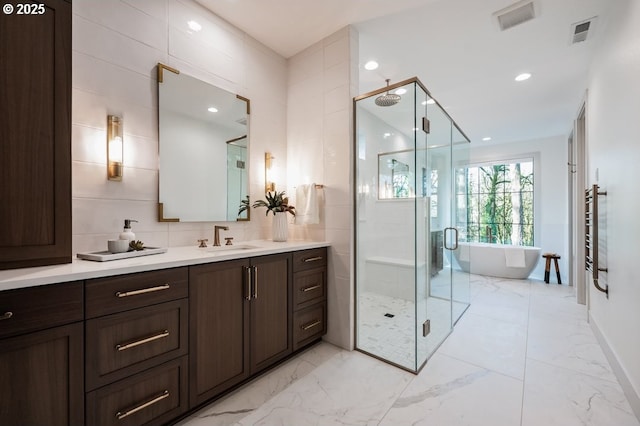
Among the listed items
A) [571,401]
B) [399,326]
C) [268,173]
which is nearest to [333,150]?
[268,173]

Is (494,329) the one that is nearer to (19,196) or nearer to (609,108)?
(609,108)

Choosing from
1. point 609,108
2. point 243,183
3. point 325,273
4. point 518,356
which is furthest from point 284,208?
point 609,108

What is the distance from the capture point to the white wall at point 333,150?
2.29 metres

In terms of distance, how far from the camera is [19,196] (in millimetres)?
1174

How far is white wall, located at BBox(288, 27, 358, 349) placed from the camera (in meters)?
2.29

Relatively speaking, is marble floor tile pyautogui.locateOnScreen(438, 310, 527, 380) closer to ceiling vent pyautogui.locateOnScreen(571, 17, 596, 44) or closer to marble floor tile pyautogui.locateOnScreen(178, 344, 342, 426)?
marble floor tile pyautogui.locateOnScreen(178, 344, 342, 426)

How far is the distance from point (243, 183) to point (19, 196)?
1391 millimetres

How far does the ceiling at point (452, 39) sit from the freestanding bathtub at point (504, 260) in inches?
92.3

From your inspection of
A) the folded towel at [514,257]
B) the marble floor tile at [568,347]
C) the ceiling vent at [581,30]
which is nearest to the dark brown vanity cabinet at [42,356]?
the marble floor tile at [568,347]

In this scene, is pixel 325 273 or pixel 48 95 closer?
pixel 48 95

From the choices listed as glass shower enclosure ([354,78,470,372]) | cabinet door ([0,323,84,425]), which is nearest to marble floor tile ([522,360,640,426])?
glass shower enclosure ([354,78,470,372])

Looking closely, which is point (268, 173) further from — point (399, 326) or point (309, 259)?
point (399, 326)

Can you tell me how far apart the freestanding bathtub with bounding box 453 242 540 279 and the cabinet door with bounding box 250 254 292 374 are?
355 cm

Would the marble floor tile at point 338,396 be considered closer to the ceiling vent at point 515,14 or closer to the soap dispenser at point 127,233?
the soap dispenser at point 127,233
